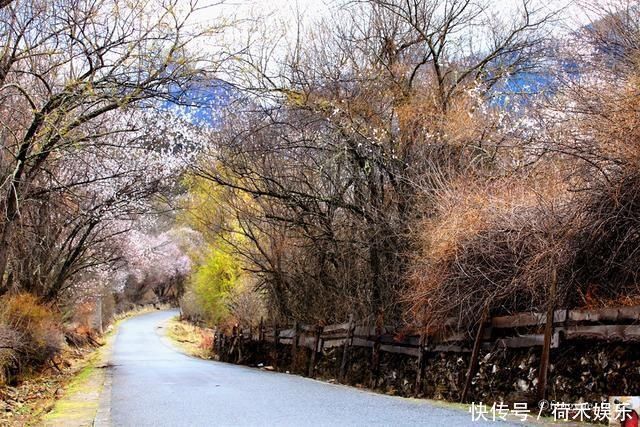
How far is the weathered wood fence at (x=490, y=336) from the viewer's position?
283 inches

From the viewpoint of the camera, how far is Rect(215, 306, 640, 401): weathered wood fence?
720cm

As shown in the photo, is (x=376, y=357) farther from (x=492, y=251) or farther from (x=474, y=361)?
(x=492, y=251)

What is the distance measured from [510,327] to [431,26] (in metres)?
7.51

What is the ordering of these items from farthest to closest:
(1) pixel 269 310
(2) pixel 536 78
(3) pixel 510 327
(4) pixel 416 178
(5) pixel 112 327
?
(5) pixel 112 327 → (1) pixel 269 310 → (2) pixel 536 78 → (4) pixel 416 178 → (3) pixel 510 327

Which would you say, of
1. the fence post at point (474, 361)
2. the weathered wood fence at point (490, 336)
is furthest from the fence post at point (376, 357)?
the fence post at point (474, 361)

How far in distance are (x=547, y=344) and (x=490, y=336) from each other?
1.52 m

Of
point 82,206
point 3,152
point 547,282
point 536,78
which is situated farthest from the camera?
point 82,206

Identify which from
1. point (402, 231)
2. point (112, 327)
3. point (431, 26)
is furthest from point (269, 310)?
point (112, 327)

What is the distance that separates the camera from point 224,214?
70.1 feet

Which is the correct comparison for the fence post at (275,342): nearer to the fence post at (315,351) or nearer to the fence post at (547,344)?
the fence post at (315,351)

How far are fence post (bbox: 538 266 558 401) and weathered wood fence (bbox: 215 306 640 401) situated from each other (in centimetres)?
1

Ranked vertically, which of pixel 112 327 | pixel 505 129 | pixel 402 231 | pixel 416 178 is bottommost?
pixel 112 327

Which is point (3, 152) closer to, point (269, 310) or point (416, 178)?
point (416, 178)

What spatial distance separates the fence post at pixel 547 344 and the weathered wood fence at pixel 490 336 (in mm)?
12
